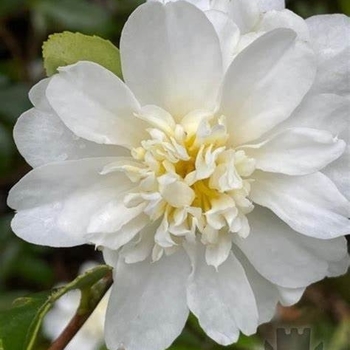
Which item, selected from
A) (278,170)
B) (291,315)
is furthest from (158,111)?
(291,315)

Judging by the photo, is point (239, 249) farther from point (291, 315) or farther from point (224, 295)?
point (291, 315)

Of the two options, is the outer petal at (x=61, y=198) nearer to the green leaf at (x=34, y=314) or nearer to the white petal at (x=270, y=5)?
the green leaf at (x=34, y=314)

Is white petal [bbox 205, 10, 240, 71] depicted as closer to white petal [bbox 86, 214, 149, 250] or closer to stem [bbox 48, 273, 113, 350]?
white petal [bbox 86, 214, 149, 250]

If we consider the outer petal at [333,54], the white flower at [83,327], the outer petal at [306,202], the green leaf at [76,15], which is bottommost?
the white flower at [83,327]

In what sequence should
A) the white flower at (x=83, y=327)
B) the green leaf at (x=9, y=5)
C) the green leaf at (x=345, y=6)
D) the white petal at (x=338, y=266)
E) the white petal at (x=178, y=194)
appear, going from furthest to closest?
the green leaf at (x=9, y=5)
the green leaf at (x=345, y=6)
the white flower at (x=83, y=327)
the white petal at (x=338, y=266)
the white petal at (x=178, y=194)

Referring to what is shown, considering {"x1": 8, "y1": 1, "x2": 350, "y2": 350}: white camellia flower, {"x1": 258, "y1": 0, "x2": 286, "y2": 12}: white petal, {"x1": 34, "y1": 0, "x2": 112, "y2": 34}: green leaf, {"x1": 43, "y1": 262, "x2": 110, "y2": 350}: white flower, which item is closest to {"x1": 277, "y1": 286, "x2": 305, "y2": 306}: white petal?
{"x1": 8, "y1": 1, "x2": 350, "y2": 350}: white camellia flower

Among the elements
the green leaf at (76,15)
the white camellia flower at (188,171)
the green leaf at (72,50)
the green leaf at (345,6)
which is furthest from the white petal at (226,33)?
the green leaf at (76,15)
